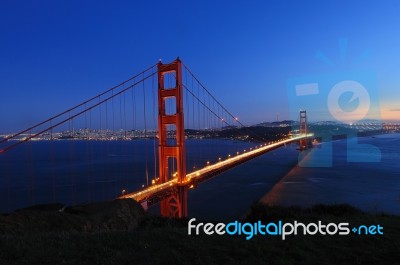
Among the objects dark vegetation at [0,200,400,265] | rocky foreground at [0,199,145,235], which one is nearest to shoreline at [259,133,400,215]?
rocky foreground at [0,199,145,235]

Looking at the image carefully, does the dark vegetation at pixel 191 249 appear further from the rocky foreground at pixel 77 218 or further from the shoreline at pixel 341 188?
the shoreline at pixel 341 188

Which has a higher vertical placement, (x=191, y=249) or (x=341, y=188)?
(x=191, y=249)

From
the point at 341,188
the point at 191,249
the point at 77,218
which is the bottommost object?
the point at 341,188

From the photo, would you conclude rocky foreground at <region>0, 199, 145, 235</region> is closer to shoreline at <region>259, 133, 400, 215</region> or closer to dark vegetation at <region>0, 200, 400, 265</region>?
dark vegetation at <region>0, 200, 400, 265</region>

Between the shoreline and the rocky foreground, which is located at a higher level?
the rocky foreground

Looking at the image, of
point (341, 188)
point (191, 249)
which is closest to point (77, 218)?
point (191, 249)

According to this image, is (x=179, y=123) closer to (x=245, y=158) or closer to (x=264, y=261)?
(x=245, y=158)

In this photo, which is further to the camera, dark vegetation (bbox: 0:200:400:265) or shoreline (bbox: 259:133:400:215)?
shoreline (bbox: 259:133:400:215)

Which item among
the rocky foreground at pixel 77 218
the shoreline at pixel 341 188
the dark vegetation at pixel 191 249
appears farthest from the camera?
the shoreline at pixel 341 188

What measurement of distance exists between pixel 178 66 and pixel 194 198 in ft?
35.8

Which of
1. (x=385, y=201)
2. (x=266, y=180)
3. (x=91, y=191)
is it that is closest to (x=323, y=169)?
(x=266, y=180)

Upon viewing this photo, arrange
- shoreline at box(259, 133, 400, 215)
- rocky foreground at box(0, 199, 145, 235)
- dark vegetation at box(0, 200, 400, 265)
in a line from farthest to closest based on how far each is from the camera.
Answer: shoreline at box(259, 133, 400, 215) → rocky foreground at box(0, 199, 145, 235) → dark vegetation at box(0, 200, 400, 265)

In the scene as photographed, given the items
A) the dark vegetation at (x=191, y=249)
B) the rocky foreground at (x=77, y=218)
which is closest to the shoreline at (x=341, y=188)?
the rocky foreground at (x=77, y=218)

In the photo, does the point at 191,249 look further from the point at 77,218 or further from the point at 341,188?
the point at 341,188
